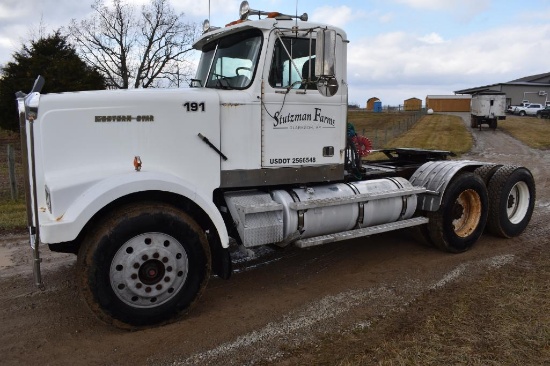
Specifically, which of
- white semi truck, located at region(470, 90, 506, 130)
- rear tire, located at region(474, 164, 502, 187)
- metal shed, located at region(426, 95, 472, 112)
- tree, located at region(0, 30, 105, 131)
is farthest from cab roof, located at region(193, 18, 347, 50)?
metal shed, located at region(426, 95, 472, 112)

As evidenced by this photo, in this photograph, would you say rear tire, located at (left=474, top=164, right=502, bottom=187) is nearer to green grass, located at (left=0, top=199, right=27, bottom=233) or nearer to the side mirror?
the side mirror

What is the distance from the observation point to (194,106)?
4.55 meters

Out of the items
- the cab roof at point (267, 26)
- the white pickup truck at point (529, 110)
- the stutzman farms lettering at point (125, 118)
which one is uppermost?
the white pickup truck at point (529, 110)

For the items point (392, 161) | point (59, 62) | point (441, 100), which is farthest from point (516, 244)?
point (441, 100)

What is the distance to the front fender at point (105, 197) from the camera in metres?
3.84

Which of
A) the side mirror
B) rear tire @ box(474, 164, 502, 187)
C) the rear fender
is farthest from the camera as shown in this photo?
rear tire @ box(474, 164, 502, 187)

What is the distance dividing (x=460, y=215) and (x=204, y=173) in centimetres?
396

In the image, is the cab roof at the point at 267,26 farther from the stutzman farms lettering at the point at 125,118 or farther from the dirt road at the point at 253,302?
the dirt road at the point at 253,302

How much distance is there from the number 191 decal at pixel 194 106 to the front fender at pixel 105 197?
2.30 feet

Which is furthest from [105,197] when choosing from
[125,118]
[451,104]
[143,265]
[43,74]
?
[451,104]

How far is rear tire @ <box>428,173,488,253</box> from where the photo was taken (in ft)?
20.8

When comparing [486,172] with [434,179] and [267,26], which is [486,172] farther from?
[267,26]

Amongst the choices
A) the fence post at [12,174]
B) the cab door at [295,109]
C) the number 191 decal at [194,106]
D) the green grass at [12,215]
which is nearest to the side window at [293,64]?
the cab door at [295,109]

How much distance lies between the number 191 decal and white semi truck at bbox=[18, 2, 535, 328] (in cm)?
1
